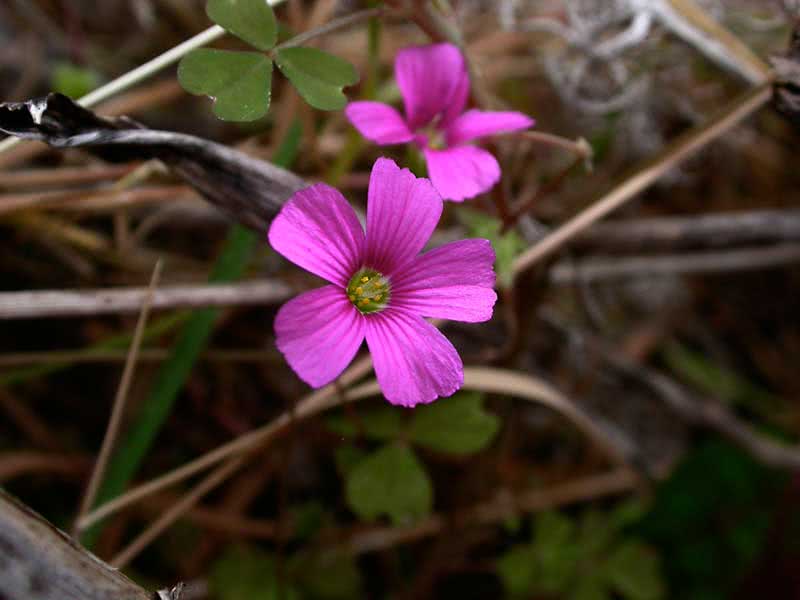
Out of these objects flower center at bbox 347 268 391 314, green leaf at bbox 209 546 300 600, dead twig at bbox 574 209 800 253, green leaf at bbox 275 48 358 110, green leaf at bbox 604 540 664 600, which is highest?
green leaf at bbox 275 48 358 110

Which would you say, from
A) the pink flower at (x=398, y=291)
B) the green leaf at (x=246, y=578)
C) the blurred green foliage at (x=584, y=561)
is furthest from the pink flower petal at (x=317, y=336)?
the blurred green foliage at (x=584, y=561)

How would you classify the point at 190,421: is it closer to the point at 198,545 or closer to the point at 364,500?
the point at 198,545

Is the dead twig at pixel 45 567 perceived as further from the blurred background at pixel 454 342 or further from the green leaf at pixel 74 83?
the green leaf at pixel 74 83

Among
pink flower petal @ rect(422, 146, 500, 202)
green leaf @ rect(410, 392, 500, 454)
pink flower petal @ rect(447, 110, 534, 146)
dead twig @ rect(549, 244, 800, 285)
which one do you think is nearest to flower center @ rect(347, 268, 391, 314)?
pink flower petal @ rect(422, 146, 500, 202)

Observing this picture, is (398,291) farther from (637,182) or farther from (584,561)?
(584,561)

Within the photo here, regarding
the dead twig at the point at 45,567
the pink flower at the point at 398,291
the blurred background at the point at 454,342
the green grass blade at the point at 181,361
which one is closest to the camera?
the dead twig at the point at 45,567

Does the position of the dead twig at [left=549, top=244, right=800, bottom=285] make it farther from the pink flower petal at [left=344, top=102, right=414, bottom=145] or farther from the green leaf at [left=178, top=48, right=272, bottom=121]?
the green leaf at [left=178, top=48, right=272, bottom=121]

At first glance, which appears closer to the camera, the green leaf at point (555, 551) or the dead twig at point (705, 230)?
the green leaf at point (555, 551)

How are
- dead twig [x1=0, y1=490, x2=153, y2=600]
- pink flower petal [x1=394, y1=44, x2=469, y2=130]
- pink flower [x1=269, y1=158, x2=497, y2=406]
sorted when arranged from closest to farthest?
dead twig [x1=0, y1=490, x2=153, y2=600]
pink flower [x1=269, y1=158, x2=497, y2=406]
pink flower petal [x1=394, y1=44, x2=469, y2=130]
